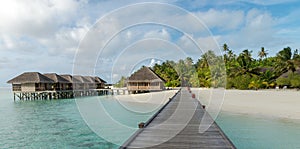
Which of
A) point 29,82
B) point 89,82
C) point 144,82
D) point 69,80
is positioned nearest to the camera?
point 29,82

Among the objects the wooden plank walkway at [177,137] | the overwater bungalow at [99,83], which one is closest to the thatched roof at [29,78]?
the overwater bungalow at [99,83]

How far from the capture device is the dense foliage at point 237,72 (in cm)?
3133

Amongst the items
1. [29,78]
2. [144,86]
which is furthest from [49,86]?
[144,86]

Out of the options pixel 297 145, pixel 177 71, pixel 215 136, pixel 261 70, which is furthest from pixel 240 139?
pixel 177 71

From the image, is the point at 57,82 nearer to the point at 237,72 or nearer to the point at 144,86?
the point at 144,86

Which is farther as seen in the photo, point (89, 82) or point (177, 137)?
point (89, 82)

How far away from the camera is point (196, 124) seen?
752 centimetres

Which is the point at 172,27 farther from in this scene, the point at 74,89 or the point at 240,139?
the point at 74,89

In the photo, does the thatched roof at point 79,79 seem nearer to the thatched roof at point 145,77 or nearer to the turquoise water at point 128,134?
the thatched roof at point 145,77

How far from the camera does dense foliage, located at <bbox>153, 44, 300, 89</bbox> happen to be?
103ft

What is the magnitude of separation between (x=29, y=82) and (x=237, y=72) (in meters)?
29.4

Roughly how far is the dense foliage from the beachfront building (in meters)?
9.63

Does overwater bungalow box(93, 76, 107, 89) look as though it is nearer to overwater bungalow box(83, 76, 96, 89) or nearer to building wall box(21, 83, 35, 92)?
overwater bungalow box(83, 76, 96, 89)

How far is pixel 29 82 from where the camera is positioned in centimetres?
3228
